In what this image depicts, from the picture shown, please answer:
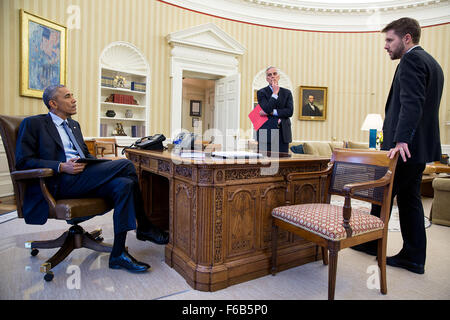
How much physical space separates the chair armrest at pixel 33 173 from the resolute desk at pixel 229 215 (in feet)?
2.46

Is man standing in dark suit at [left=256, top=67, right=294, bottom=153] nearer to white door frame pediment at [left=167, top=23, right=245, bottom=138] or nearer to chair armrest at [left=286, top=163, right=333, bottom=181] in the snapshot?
chair armrest at [left=286, top=163, right=333, bottom=181]

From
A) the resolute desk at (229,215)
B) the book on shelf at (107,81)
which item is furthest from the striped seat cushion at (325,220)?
the book on shelf at (107,81)

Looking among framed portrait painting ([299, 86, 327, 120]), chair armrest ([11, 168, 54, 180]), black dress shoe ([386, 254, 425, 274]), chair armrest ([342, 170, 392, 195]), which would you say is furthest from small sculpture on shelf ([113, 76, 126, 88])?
black dress shoe ([386, 254, 425, 274])

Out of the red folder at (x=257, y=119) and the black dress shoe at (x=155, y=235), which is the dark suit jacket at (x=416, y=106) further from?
the black dress shoe at (x=155, y=235)

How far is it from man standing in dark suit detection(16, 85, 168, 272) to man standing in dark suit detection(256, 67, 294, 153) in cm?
159

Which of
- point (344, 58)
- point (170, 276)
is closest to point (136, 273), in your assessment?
point (170, 276)

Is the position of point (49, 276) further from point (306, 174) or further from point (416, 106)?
point (416, 106)

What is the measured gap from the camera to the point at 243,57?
289 inches

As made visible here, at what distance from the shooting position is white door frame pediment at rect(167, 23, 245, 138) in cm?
647

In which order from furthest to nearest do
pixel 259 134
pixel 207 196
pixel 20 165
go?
pixel 259 134, pixel 20 165, pixel 207 196

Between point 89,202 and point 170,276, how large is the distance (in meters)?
0.76

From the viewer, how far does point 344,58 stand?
316 inches

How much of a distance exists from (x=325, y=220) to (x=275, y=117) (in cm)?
174
